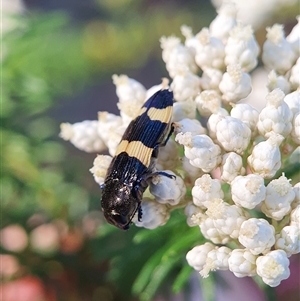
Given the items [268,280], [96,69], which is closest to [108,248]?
[268,280]

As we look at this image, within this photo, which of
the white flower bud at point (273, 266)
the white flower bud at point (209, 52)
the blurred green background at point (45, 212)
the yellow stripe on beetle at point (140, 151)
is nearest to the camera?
the white flower bud at point (273, 266)

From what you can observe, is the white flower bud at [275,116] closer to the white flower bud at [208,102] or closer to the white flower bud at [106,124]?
the white flower bud at [208,102]

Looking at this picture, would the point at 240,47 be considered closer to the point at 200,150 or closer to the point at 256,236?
the point at 200,150

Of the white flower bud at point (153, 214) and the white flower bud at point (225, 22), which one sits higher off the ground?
the white flower bud at point (225, 22)

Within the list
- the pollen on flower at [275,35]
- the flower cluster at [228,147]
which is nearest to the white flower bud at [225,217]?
the flower cluster at [228,147]

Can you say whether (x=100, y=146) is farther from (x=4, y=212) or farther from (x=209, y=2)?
(x=209, y=2)

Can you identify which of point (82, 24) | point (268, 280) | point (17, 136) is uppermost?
point (82, 24)

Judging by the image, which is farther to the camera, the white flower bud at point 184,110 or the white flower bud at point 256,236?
the white flower bud at point 184,110
